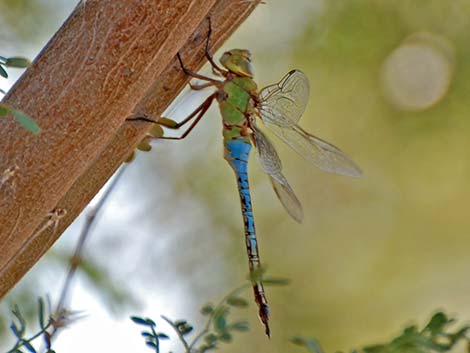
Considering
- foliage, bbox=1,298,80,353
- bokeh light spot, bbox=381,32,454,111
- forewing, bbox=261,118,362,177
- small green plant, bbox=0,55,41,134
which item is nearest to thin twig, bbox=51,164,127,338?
foliage, bbox=1,298,80,353

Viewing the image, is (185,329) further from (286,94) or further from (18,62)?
(286,94)

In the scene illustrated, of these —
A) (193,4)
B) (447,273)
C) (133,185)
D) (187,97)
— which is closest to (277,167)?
(187,97)

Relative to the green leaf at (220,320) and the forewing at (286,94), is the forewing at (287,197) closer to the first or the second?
the forewing at (286,94)

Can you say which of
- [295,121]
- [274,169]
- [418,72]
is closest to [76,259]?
[274,169]

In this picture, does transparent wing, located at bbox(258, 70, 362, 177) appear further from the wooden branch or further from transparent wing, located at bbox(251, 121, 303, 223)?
the wooden branch

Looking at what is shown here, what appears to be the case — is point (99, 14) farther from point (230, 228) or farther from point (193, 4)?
point (230, 228)

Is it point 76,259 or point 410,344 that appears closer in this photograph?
point 410,344
